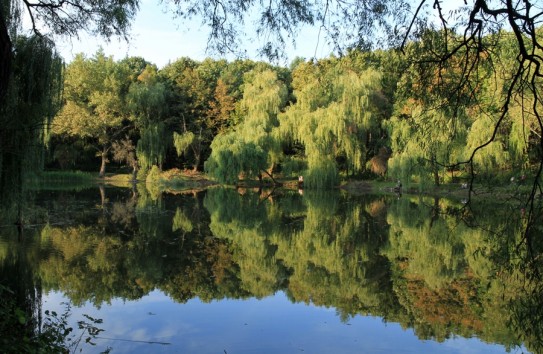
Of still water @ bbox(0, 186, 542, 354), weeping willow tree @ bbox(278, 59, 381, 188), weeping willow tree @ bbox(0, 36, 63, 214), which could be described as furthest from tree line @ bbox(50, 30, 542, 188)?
weeping willow tree @ bbox(0, 36, 63, 214)

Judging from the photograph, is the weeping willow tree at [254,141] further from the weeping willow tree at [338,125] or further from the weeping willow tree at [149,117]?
the weeping willow tree at [149,117]

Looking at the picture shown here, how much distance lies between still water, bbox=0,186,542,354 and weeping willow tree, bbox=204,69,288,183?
12.1m

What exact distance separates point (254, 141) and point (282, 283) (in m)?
17.8

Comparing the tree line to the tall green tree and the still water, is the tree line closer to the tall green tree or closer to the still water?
the tall green tree

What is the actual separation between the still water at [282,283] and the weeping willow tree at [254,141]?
1205 cm

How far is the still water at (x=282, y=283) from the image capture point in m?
4.90

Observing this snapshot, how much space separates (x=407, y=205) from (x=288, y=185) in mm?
11076

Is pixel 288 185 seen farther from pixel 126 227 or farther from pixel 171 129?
pixel 126 227

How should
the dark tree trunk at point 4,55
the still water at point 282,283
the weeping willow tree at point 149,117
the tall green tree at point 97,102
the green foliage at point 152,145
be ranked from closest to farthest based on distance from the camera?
the dark tree trunk at point 4,55, the still water at point 282,283, the green foliage at point 152,145, the weeping willow tree at point 149,117, the tall green tree at point 97,102

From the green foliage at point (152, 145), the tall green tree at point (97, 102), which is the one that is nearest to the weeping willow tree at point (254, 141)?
the green foliage at point (152, 145)

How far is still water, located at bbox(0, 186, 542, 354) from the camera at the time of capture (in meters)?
4.90

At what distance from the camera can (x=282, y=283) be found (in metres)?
7.07

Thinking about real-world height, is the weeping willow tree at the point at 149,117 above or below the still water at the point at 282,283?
above

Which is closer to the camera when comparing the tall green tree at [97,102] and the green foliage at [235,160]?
the green foliage at [235,160]
